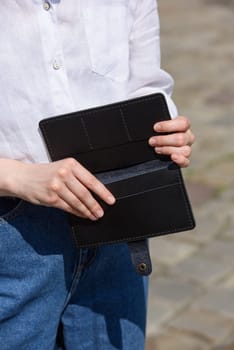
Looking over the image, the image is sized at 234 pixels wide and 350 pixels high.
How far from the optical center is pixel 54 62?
→ 170 cm

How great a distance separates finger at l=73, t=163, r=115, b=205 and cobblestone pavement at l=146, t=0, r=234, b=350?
5.43 ft

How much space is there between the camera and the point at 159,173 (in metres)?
1.73

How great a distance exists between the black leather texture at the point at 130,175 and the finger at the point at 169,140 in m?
0.02

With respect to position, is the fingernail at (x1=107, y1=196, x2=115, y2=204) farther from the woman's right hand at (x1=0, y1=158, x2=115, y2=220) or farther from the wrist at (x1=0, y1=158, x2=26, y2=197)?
the wrist at (x1=0, y1=158, x2=26, y2=197)

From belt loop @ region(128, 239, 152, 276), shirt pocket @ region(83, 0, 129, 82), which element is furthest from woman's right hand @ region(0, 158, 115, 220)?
shirt pocket @ region(83, 0, 129, 82)

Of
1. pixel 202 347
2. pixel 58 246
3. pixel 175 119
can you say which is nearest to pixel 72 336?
pixel 58 246

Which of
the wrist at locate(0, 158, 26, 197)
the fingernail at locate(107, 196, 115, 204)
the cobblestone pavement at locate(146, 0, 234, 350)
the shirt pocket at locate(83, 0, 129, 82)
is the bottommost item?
the cobblestone pavement at locate(146, 0, 234, 350)

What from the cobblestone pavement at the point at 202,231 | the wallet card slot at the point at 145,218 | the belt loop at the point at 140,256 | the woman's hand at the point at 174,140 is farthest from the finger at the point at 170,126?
the cobblestone pavement at the point at 202,231

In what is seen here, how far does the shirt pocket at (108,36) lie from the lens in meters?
1.75

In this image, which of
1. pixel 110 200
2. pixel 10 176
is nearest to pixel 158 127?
pixel 110 200

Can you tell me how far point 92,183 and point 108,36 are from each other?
0.99 ft

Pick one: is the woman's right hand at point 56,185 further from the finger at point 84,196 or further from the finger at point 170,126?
the finger at point 170,126

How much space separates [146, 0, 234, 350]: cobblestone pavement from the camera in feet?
11.1

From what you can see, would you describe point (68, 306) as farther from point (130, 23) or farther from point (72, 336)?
point (130, 23)
